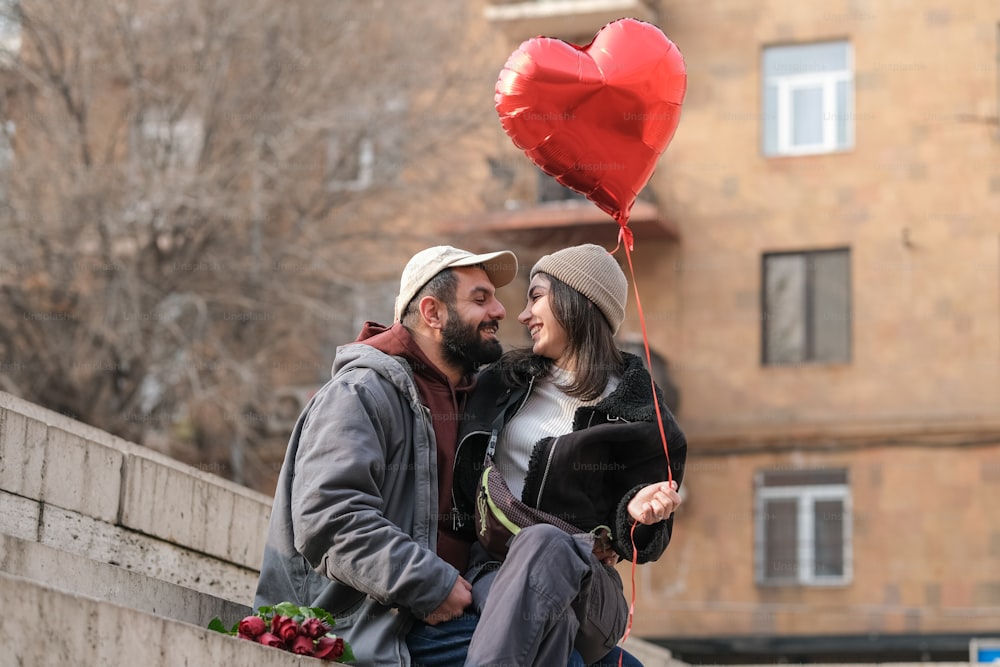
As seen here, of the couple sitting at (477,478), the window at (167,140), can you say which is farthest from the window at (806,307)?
the couple sitting at (477,478)

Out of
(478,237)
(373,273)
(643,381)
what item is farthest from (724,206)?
(643,381)

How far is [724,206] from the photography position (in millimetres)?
22625

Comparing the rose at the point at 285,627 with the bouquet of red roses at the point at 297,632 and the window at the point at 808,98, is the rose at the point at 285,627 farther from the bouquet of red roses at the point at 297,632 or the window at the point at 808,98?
the window at the point at 808,98

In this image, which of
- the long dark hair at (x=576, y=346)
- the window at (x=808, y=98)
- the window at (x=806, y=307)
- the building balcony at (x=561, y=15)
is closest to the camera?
the long dark hair at (x=576, y=346)

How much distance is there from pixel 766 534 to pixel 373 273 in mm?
5553

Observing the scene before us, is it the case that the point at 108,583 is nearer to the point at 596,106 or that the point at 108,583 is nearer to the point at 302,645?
the point at 302,645

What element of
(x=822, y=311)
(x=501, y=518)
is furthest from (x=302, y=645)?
(x=822, y=311)

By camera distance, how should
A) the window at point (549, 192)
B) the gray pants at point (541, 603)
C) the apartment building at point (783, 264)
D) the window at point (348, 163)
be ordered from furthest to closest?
the window at point (549, 192)
the window at point (348, 163)
the apartment building at point (783, 264)
the gray pants at point (541, 603)

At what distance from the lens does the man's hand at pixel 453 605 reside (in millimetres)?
5531

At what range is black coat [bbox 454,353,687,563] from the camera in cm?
580

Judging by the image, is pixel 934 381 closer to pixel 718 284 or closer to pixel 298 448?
pixel 718 284

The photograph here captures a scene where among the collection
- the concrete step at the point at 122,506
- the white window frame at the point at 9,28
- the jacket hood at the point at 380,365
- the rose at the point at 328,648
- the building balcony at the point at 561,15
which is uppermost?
the building balcony at the point at 561,15

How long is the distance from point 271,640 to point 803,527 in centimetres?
1657

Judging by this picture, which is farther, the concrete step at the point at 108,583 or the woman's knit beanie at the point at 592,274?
the woman's knit beanie at the point at 592,274
